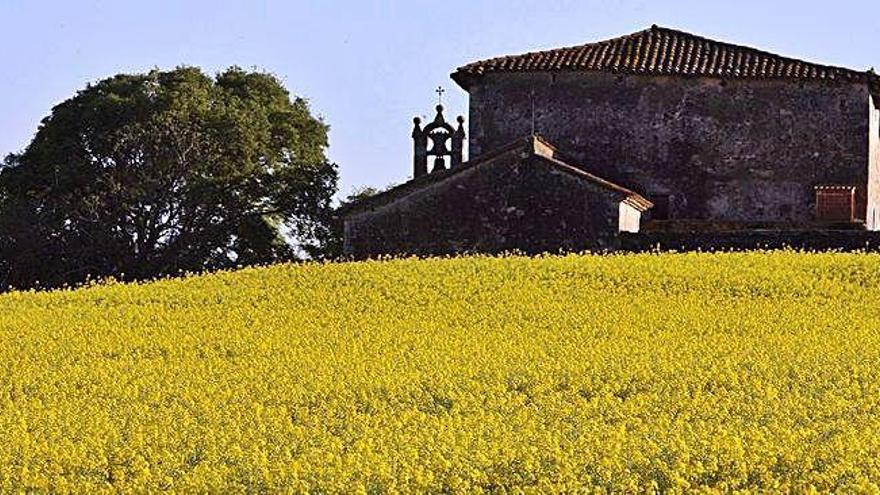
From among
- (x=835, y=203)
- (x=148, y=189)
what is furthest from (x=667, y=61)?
(x=148, y=189)

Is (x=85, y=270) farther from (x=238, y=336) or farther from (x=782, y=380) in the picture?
(x=782, y=380)

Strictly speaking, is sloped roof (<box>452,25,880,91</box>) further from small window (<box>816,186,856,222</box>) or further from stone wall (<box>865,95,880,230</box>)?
small window (<box>816,186,856,222</box>)

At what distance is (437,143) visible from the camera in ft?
140

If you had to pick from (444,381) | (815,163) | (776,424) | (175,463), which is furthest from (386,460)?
(815,163)

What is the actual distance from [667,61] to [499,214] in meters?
5.94

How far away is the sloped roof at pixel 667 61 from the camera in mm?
38969

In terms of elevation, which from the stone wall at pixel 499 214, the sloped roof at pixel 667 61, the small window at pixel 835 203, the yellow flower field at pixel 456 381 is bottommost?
the yellow flower field at pixel 456 381

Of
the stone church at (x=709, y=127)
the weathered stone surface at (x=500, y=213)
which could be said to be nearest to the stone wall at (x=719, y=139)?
the stone church at (x=709, y=127)

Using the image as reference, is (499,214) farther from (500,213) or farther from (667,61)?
(667,61)

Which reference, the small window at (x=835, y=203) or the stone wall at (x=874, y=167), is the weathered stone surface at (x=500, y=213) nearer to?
the small window at (x=835, y=203)

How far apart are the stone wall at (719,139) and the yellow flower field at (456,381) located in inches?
464

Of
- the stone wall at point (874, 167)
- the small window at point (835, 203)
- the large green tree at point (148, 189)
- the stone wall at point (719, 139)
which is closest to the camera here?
the small window at point (835, 203)

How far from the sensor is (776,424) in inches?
493

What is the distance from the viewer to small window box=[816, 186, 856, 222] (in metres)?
38.8
